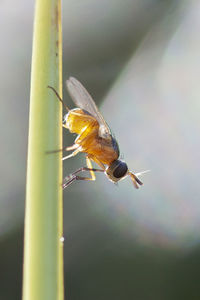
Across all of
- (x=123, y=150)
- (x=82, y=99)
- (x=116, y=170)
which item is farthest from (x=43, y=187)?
(x=123, y=150)

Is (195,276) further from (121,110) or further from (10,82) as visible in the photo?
(10,82)

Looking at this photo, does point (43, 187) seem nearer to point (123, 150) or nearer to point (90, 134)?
point (90, 134)

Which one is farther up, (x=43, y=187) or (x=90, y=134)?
(x=90, y=134)

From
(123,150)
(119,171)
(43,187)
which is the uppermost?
(123,150)

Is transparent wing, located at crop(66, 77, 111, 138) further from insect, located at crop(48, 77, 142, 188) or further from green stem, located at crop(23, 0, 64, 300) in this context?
green stem, located at crop(23, 0, 64, 300)

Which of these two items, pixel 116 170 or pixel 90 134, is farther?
pixel 116 170

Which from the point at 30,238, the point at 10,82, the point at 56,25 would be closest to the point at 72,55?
the point at 10,82

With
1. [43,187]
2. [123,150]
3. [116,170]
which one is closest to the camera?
[43,187]

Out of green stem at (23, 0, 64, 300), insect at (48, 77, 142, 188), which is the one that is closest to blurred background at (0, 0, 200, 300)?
insect at (48, 77, 142, 188)
